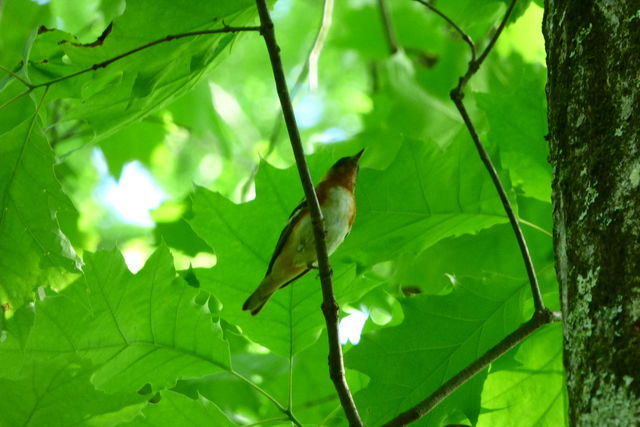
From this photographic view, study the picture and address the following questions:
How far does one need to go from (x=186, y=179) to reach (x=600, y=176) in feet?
19.8

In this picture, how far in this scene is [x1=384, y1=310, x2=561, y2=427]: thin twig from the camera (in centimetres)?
196

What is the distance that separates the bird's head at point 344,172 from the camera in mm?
3469

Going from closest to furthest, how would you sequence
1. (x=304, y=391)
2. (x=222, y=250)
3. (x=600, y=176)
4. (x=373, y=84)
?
(x=600, y=176), (x=222, y=250), (x=304, y=391), (x=373, y=84)

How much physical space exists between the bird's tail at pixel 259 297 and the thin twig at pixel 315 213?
1.57 ft

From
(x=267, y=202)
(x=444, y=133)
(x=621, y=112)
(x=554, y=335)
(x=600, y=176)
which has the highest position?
(x=444, y=133)

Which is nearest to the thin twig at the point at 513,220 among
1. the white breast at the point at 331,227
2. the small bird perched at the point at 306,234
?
the small bird perched at the point at 306,234

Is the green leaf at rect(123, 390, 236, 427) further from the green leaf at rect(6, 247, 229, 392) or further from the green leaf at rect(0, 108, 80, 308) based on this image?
the green leaf at rect(0, 108, 80, 308)

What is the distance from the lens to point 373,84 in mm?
5898

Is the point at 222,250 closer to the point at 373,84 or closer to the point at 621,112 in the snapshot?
the point at 621,112

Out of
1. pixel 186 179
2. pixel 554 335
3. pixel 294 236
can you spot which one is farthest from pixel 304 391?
pixel 186 179

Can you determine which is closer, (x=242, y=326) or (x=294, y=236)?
(x=242, y=326)

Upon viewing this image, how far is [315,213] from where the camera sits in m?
1.97

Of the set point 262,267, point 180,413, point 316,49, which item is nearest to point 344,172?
point 262,267

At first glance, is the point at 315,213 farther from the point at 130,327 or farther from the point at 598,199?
the point at 598,199
